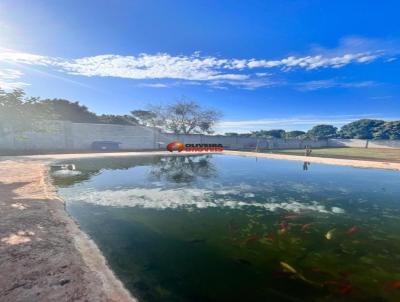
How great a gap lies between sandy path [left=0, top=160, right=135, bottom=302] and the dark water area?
294 mm

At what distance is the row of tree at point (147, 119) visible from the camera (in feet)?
61.0

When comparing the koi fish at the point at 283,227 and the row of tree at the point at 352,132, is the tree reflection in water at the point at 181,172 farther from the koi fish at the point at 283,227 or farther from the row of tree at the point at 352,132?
the row of tree at the point at 352,132

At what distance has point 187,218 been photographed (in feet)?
19.0

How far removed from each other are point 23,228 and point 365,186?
11473 mm

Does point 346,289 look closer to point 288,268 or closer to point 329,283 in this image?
point 329,283

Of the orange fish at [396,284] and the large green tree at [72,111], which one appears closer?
the orange fish at [396,284]

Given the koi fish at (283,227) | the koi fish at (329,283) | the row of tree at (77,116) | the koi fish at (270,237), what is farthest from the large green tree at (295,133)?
the koi fish at (329,283)

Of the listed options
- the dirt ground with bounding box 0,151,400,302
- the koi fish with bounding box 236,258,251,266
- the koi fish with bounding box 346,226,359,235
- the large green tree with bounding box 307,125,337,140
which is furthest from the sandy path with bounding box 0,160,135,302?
the large green tree with bounding box 307,125,337,140

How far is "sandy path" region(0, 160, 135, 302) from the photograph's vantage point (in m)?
2.69

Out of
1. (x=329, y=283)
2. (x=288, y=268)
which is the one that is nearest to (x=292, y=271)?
(x=288, y=268)
